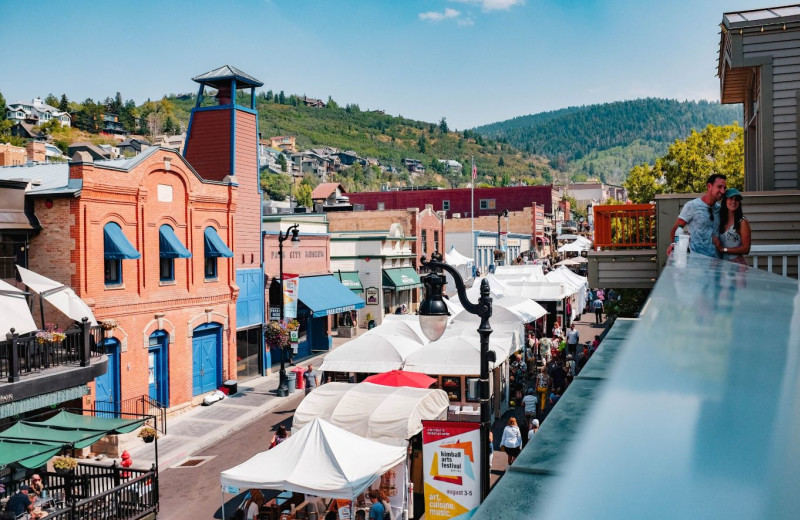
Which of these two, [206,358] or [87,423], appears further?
[206,358]

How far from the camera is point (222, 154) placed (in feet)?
104

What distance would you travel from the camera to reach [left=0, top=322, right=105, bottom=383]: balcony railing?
17062 mm

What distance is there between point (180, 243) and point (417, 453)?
45.9 ft

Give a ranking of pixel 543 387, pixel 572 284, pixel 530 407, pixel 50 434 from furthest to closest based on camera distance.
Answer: pixel 572 284 < pixel 543 387 < pixel 530 407 < pixel 50 434

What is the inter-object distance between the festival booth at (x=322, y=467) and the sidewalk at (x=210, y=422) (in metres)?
7.77

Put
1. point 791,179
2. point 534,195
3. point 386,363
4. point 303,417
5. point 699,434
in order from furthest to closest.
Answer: point 534,195 → point 386,363 → point 303,417 → point 791,179 → point 699,434

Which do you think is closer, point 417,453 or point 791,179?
point 791,179

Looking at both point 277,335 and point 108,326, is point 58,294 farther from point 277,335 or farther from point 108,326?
point 277,335

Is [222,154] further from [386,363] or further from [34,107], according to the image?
[34,107]

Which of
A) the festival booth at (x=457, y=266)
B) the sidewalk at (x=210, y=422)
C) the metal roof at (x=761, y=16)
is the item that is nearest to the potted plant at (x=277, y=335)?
the sidewalk at (x=210, y=422)

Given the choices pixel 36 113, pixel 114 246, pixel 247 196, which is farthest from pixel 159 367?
pixel 36 113

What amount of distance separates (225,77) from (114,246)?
12.1 meters

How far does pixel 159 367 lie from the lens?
25078mm

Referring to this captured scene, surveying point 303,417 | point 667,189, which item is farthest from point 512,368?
point 667,189
